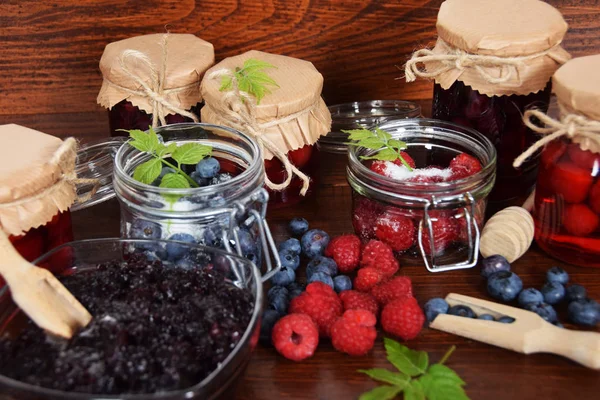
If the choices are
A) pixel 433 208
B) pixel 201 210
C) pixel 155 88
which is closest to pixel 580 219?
pixel 433 208

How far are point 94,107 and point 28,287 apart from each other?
29.0 inches

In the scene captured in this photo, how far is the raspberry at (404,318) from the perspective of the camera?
834 millimetres

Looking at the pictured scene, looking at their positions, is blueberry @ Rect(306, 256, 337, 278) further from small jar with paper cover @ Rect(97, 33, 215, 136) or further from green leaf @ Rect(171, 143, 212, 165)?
small jar with paper cover @ Rect(97, 33, 215, 136)

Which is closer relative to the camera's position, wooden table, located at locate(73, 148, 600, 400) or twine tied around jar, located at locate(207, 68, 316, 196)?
wooden table, located at locate(73, 148, 600, 400)

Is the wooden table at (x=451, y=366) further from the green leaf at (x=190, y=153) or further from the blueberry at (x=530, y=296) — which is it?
the green leaf at (x=190, y=153)

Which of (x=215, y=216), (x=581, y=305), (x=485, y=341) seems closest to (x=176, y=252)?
(x=215, y=216)

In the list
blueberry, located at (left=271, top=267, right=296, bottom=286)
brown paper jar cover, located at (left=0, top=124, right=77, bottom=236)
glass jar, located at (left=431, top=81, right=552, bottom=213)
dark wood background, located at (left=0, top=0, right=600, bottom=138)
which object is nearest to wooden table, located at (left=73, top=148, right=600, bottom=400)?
blueberry, located at (left=271, top=267, right=296, bottom=286)

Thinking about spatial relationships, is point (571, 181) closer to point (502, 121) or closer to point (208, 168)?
point (502, 121)

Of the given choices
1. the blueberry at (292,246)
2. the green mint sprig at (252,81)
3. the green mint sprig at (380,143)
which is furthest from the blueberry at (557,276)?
the green mint sprig at (252,81)

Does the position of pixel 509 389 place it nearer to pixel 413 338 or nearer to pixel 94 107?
pixel 413 338

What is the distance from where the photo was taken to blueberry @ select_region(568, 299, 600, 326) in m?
0.87

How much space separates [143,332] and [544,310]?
1.63 feet

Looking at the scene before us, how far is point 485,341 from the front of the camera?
2.77ft

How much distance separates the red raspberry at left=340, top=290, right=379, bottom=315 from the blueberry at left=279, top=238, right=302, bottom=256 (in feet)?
0.41
